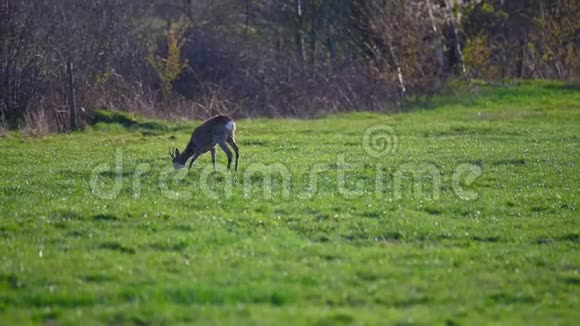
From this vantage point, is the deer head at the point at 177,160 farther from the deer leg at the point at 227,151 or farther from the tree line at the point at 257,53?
the tree line at the point at 257,53

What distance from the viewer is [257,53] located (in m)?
41.5

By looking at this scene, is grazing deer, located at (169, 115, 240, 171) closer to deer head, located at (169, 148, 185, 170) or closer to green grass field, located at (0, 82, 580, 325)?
deer head, located at (169, 148, 185, 170)

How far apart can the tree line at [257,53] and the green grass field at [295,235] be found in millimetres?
7607

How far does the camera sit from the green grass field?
962 cm

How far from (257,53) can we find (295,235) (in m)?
29.3

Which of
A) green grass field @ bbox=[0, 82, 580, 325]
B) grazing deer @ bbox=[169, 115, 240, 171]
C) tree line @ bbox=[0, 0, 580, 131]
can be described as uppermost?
tree line @ bbox=[0, 0, 580, 131]

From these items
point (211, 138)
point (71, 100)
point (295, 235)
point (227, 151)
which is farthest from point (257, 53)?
point (295, 235)

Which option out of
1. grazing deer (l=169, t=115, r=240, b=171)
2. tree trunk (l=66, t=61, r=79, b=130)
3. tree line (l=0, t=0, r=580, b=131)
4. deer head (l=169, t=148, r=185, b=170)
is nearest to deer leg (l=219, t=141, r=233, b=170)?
grazing deer (l=169, t=115, r=240, b=171)

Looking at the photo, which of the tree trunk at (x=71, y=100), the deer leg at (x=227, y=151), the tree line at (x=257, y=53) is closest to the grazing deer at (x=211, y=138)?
the deer leg at (x=227, y=151)

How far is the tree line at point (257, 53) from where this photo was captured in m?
31.0

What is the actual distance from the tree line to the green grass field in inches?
299

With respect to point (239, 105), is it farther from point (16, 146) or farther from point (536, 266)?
→ point (536, 266)

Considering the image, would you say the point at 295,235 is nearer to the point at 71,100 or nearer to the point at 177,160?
the point at 177,160

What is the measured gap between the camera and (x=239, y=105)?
114ft
